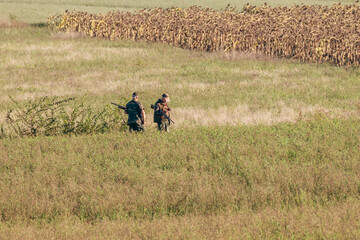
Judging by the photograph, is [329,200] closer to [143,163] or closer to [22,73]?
[143,163]

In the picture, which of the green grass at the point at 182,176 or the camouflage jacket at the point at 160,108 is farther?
the camouflage jacket at the point at 160,108

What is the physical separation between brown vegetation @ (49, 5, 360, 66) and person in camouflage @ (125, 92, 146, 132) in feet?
50.9

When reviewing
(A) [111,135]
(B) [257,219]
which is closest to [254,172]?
(B) [257,219]

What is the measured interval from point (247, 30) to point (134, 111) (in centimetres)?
1816

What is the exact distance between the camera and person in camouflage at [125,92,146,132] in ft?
41.4

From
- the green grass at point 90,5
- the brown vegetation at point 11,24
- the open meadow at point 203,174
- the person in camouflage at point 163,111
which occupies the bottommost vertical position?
the open meadow at point 203,174

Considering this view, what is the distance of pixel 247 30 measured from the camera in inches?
1161

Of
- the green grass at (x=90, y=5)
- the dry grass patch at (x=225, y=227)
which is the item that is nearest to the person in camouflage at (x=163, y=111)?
the dry grass patch at (x=225, y=227)

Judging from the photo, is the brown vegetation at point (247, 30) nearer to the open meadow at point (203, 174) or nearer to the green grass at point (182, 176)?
the open meadow at point (203, 174)

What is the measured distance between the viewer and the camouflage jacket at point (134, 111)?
12.6 meters

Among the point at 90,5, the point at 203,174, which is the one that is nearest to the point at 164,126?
the point at 203,174

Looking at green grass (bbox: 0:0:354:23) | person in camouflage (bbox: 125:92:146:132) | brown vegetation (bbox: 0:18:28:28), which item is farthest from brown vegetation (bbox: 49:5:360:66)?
person in camouflage (bbox: 125:92:146:132)

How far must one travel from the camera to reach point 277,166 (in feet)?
32.9

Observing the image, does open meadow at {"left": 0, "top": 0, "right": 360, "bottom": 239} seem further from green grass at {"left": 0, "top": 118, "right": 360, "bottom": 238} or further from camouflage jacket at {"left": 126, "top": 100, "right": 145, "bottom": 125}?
camouflage jacket at {"left": 126, "top": 100, "right": 145, "bottom": 125}
